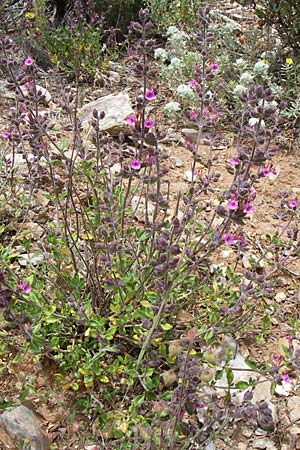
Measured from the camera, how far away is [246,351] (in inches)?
115

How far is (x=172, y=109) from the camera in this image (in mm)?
4691

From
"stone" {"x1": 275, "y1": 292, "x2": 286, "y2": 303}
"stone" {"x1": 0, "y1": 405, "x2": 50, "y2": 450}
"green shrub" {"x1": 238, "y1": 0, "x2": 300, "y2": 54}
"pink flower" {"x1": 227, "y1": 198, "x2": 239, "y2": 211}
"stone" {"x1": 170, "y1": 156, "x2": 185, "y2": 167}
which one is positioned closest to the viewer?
"pink flower" {"x1": 227, "y1": 198, "x2": 239, "y2": 211}

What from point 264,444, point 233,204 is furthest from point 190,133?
point 264,444

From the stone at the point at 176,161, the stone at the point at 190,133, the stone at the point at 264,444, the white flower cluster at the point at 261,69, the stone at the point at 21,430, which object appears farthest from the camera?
the white flower cluster at the point at 261,69

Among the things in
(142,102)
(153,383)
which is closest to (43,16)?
(142,102)

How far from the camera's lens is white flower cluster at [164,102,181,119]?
467 cm

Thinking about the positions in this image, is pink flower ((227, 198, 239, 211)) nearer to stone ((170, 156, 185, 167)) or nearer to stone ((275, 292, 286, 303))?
stone ((275, 292, 286, 303))

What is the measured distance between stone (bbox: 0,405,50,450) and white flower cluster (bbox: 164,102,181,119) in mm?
2978

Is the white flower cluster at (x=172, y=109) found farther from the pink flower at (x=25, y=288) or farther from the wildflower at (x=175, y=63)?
the pink flower at (x=25, y=288)

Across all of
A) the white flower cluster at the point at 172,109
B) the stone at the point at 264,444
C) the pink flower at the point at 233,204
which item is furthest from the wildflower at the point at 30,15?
the stone at the point at 264,444

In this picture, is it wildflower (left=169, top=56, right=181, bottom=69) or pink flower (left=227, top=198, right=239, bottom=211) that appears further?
wildflower (left=169, top=56, right=181, bottom=69)

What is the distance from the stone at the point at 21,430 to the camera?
2.32 metres

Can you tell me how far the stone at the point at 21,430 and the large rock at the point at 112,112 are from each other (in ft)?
8.07

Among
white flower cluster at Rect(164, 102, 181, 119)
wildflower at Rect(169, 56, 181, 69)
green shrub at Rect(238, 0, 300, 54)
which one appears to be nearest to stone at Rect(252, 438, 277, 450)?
white flower cluster at Rect(164, 102, 181, 119)
